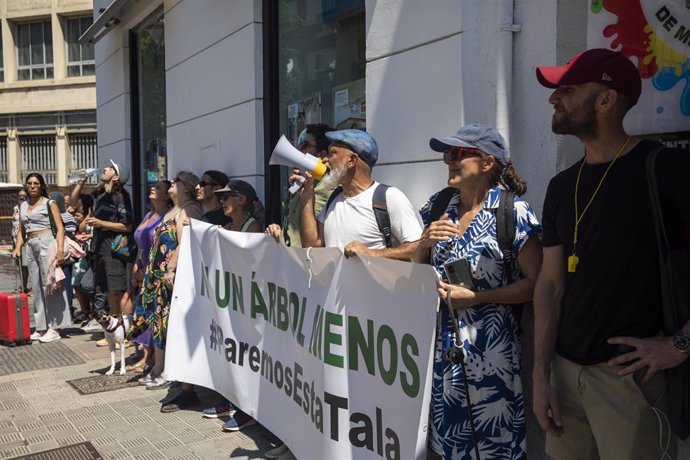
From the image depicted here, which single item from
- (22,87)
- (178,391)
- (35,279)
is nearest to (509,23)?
(178,391)

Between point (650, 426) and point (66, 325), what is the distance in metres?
7.79

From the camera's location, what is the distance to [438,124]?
13.9 ft

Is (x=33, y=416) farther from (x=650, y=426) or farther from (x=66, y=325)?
(x=650, y=426)

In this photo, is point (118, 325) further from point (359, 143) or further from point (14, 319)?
point (359, 143)

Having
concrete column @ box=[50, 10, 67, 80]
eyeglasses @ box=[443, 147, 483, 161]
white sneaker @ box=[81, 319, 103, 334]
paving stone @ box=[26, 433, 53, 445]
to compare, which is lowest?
white sneaker @ box=[81, 319, 103, 334]

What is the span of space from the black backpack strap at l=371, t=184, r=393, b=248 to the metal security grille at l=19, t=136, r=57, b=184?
2652cm

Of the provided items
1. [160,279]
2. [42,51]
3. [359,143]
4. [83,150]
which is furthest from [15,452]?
[42,51]

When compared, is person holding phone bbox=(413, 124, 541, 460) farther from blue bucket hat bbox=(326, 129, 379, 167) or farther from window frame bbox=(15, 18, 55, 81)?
window frame bbox=(15, 18, 55, 81)

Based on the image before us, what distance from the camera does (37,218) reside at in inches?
327

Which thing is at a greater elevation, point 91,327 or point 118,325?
point 118,325

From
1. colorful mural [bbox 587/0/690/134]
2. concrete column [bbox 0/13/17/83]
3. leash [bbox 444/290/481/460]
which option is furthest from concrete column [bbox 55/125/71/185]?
leash [bbox 444/290/481/460]

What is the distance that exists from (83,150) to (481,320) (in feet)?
87.8

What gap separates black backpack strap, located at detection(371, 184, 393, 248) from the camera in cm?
362

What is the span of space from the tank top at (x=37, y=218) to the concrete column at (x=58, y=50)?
20.5 metres
